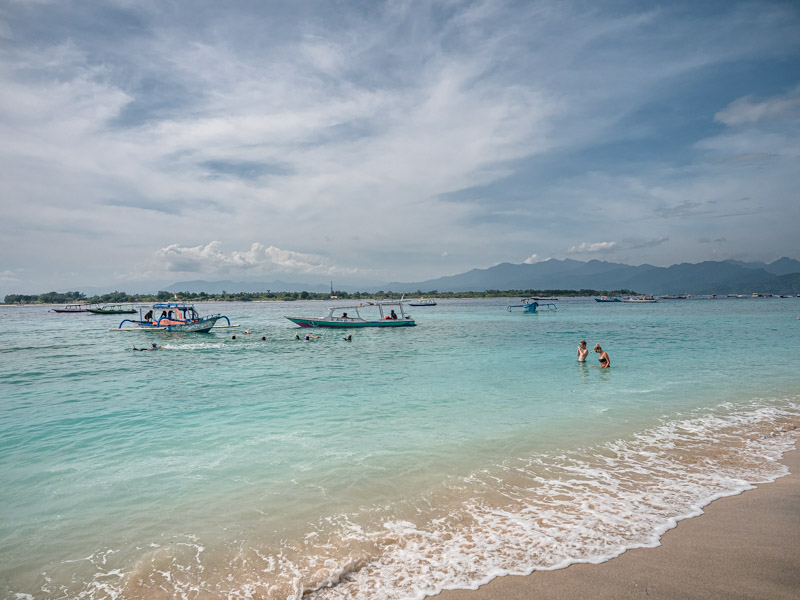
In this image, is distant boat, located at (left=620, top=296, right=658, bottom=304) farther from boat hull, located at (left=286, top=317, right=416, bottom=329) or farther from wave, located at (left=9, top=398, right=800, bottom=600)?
wave, located at (left=9, top=398, right=800, bottom=600)

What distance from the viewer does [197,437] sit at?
1200 centimetres

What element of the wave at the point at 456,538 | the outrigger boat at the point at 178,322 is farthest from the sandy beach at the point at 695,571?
the outrigger boat at the point at 178,322

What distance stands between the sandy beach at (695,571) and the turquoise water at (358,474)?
0.97 feet

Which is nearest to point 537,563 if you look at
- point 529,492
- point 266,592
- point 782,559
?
point 529,492

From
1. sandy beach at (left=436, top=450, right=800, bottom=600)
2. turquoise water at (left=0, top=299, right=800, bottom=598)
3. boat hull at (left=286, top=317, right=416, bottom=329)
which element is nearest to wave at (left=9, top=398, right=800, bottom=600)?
turquoise water at (left=0, top=299, right=800, bottom=598)

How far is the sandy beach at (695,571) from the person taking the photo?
187 inches

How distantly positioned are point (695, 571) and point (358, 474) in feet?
19.5

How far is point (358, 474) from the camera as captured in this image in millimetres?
8977

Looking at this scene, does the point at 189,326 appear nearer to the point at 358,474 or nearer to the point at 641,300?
the point at 358,474

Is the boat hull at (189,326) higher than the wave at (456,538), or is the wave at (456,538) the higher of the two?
the boat hull at (189,326)

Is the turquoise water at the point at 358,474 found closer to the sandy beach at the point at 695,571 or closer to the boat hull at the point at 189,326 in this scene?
the sandy beach at the point at 695,571

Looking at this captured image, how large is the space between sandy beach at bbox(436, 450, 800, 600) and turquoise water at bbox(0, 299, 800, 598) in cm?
30

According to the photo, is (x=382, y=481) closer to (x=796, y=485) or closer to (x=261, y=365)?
(x=796, y=485)

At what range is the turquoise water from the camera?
19.1 ft
